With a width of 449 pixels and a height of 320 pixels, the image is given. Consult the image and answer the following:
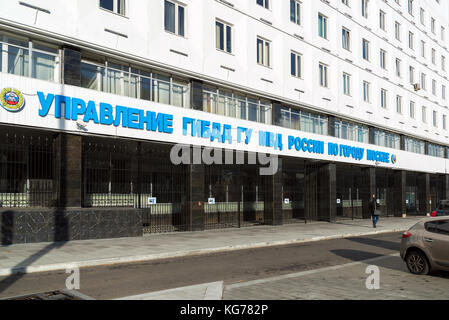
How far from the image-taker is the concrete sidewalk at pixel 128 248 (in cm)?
1080

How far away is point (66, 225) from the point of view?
1489cm

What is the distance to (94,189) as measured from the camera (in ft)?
56.7

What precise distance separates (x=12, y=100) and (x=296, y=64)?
17753mm

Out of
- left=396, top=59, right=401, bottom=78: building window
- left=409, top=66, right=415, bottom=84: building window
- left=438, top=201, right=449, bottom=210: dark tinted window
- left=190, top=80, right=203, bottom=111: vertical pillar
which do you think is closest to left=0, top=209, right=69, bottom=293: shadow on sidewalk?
left=190, top=80, right=203, bottom=111: vertical pillar

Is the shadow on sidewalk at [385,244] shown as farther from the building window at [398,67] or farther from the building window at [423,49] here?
the building window at [423,49]

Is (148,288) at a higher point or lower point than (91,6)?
lower

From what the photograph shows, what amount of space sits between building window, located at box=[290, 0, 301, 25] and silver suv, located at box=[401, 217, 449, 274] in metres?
19.6

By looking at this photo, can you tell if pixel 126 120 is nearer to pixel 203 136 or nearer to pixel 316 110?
pixel 203 136

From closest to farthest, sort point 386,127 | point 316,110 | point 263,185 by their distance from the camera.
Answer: point 263,185 < point 316,110 < point 386,127

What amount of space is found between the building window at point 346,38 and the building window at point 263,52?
9132 mm

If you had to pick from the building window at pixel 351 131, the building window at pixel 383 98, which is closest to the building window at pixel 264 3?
the building window at pixel 351 131

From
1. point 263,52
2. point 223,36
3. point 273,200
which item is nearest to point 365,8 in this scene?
point 263,52
